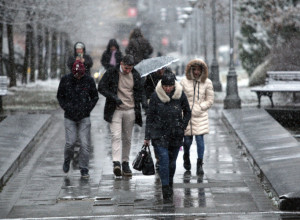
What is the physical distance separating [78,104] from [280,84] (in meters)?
11.4

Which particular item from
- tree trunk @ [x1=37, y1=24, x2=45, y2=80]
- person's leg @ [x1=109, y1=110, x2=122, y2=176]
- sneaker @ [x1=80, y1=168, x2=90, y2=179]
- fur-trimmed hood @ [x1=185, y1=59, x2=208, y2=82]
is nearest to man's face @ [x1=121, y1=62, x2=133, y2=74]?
person's leg @ [x1=109, y1=110, x2=122, y2=176]

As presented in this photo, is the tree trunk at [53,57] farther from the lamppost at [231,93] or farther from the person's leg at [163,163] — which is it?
the person's leg at [163,163]

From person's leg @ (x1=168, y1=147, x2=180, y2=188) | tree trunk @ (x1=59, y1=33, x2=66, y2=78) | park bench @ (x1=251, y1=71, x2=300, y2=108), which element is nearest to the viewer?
person's leg @ (x1=168, y1=147, x2=180, y2=188)

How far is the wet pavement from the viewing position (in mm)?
9344

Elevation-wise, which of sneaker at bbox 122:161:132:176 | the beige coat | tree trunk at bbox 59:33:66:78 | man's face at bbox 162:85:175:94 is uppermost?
man's face at bbox 162:85:175:94

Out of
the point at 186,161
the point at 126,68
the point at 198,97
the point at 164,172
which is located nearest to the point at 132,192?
the point at 164,172

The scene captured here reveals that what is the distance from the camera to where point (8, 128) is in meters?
16.7

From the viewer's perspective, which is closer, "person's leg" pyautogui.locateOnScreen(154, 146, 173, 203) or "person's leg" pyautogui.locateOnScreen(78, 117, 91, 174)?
"person's leg" pyautogui.locateOnScreen(154, 146, 173, 203)

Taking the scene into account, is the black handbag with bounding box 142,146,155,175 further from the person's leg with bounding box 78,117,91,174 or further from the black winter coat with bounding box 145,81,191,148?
the person's leg with bounding box 78,117,91,174

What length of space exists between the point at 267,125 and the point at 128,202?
Result: 23.2ft

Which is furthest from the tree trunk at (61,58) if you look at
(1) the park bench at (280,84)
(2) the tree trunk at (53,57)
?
(1) the park bench at (280,84)

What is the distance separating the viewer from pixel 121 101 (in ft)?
38.9

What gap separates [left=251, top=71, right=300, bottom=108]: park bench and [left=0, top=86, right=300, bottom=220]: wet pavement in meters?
7.29

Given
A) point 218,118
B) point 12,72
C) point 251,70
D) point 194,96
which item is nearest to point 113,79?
point 194,96
